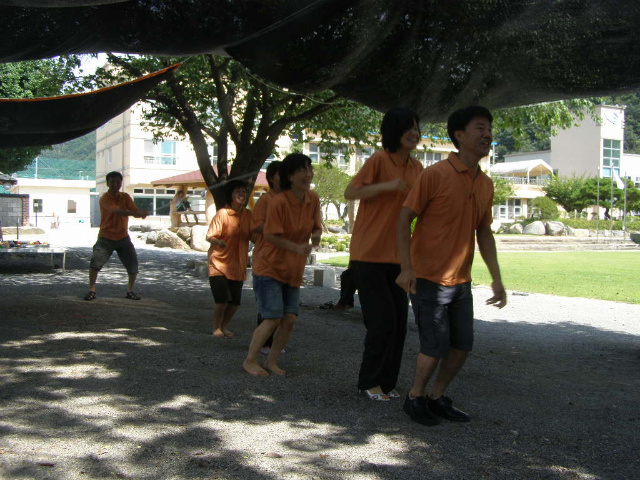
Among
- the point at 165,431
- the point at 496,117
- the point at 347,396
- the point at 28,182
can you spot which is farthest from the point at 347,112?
the point at 28,182

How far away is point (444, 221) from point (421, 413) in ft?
3.67

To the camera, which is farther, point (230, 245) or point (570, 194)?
point (570, 194)

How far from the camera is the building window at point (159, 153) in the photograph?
47.8 meters

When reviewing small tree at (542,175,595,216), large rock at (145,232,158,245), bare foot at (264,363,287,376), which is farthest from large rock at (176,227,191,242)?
small tree at (542,175,595,216)

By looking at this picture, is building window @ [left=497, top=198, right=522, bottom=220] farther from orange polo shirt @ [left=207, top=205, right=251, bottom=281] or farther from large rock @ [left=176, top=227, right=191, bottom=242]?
orange polo shirt @ [left=207, top=205, right=251, bottom=281]

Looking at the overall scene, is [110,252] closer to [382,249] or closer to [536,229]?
[382,249]

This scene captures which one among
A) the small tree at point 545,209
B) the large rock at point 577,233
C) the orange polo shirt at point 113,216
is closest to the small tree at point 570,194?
the small tree at point 545,209

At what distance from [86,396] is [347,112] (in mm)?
9860

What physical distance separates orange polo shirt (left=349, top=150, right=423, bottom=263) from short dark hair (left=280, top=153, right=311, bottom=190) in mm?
709

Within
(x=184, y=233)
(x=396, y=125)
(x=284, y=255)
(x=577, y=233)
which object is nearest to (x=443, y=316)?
(x=396, y=125)

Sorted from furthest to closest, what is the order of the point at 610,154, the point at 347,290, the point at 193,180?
the point at 610,154, the point at 193,180, the point at 347,290

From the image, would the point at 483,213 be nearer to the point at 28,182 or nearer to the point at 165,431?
the point at 165,431

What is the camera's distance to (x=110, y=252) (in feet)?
28.3

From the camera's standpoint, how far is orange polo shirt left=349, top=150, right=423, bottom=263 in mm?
4023
